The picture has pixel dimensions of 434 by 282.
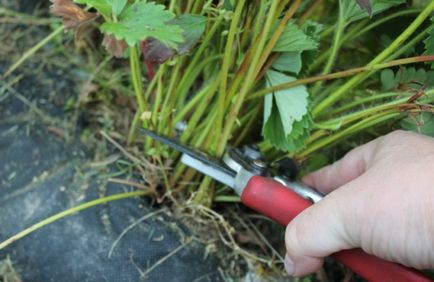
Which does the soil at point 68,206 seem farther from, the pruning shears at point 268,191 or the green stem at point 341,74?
the green stem at point 341,74

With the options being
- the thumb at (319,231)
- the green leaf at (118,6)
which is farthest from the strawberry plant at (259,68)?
the thumb at (319,231)

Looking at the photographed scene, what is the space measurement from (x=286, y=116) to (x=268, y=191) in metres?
0.11

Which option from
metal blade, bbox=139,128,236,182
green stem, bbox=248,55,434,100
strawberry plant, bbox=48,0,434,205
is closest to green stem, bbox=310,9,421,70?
strawberry plant, bbox=48,0,434,205

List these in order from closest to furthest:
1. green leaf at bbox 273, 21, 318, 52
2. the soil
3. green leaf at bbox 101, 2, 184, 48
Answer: green leaf at bbox 101, 2, 184, 48 → green leaf at bbox 273, 21, 318, 52 → the soil

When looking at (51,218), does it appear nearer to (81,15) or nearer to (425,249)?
(81,15)

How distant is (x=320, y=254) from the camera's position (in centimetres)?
78

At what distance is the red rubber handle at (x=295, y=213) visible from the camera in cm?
76

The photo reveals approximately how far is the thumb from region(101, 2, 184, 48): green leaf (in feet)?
0.91

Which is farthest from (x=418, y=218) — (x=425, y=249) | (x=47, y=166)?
(x=47, y=166)

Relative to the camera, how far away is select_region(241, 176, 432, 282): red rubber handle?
759 millimetres

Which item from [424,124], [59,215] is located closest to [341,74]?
[424,124]

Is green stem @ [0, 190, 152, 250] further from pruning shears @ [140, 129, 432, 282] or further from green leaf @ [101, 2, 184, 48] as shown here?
green leaf @ [101, 2, 184, 48]

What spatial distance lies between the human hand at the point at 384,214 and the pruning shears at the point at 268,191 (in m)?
0.03

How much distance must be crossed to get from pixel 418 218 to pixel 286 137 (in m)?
0.23
